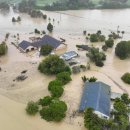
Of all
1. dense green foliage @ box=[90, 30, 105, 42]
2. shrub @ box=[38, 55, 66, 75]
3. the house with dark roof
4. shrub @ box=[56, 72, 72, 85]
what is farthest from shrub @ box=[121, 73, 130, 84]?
dense green foliage @ box=[90, 30, 105, 42]

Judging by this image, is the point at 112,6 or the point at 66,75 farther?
the point at 112,6

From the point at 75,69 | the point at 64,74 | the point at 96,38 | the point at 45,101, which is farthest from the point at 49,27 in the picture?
the point at 45,101

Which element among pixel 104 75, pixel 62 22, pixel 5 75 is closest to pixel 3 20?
pixel 62 22

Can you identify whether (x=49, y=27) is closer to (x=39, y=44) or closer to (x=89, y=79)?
(x=39, y=44)

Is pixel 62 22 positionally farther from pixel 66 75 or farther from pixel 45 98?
pixel 45 98

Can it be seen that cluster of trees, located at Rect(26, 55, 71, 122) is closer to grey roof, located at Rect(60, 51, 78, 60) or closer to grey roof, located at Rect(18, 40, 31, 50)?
grey roof, located at Rect(60, 51, 78, 60)

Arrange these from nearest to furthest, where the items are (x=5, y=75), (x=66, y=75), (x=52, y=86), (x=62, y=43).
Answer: (x=52, y=86) → (x=66, y=75) → (x=5, y=75) → (x=62, y=43)

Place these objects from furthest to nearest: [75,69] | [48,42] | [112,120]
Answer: [48,42]
[75,69]
[112,120]
